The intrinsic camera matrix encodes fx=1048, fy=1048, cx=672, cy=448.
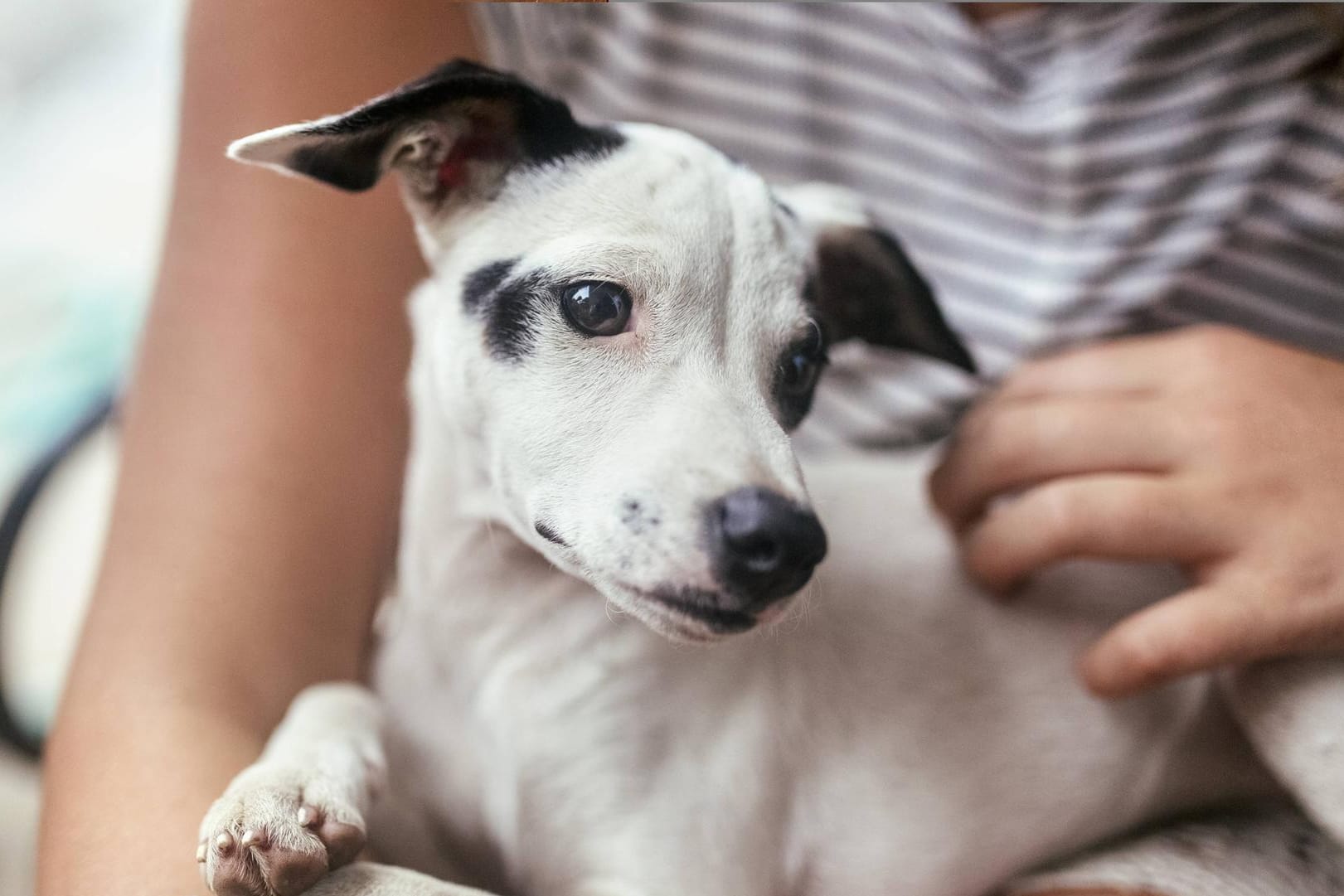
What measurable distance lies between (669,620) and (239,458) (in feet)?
1.90

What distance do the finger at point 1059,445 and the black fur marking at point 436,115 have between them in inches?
28.7

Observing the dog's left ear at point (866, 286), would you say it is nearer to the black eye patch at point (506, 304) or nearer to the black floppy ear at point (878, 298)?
the black floppy ear at point (878, 298)

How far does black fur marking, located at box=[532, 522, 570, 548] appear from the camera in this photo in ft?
3.15

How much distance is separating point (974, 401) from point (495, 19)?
3.71 feet

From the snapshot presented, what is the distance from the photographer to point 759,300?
102 centimetres

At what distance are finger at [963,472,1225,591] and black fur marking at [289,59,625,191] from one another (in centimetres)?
76

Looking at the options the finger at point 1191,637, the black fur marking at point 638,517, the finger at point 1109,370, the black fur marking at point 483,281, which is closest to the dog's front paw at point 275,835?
the black fur marking at point 638,517

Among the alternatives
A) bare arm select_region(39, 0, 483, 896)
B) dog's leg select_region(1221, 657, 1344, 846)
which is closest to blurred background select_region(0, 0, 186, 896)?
bare arm select_region(39, 0, 483, 896)

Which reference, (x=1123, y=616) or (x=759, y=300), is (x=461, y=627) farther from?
(x=1123, y=616)

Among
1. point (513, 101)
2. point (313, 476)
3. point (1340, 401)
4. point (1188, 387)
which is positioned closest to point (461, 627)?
point (313, 476)

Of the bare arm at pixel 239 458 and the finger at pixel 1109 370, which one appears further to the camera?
the finger at pixel 1109 370

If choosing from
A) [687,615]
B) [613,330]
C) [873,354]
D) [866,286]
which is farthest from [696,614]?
[873,354]

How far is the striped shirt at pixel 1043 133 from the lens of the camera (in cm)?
156

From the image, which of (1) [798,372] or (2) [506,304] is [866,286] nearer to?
(1) [798,372]
